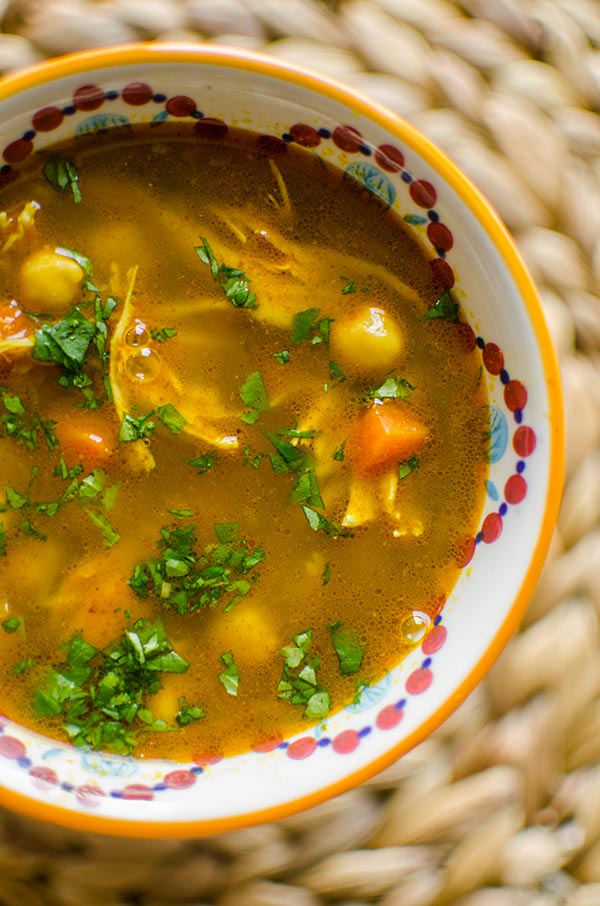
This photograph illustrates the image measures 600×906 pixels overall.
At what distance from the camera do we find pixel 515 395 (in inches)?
124

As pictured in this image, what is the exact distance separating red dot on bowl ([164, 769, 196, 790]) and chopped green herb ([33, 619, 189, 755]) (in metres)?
0.13

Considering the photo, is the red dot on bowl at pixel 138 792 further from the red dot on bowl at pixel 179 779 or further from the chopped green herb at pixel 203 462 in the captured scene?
the chopped green herb at pixel 203 462

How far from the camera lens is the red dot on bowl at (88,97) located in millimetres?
3047

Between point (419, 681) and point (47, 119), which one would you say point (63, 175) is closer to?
point (47, 119)

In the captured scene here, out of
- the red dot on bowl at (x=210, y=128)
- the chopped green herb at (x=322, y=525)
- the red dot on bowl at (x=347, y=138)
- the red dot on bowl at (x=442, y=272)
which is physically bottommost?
the chopped green herb at (x=322, y=525)

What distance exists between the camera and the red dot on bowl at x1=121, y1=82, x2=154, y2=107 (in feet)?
10.1

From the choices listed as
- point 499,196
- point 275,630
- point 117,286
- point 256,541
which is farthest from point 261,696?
point 499,196

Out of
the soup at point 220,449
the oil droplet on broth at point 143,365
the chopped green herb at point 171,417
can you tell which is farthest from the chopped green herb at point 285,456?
the oil droplet on broth at point 143,365

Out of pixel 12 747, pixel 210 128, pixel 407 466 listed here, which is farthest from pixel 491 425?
pixel 12 747

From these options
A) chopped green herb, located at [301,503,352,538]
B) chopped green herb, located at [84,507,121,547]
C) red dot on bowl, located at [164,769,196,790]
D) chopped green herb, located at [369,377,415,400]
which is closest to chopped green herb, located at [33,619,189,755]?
red dot on bowl, located at [164,769,196,790]

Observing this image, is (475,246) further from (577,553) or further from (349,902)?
(349,902)

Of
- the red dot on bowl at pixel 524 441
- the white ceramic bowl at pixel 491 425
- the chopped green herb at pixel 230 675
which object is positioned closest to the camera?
the white ceramic bowl at pixel 491 425

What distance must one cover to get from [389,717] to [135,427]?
1.02 meters

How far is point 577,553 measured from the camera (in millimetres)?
3529
